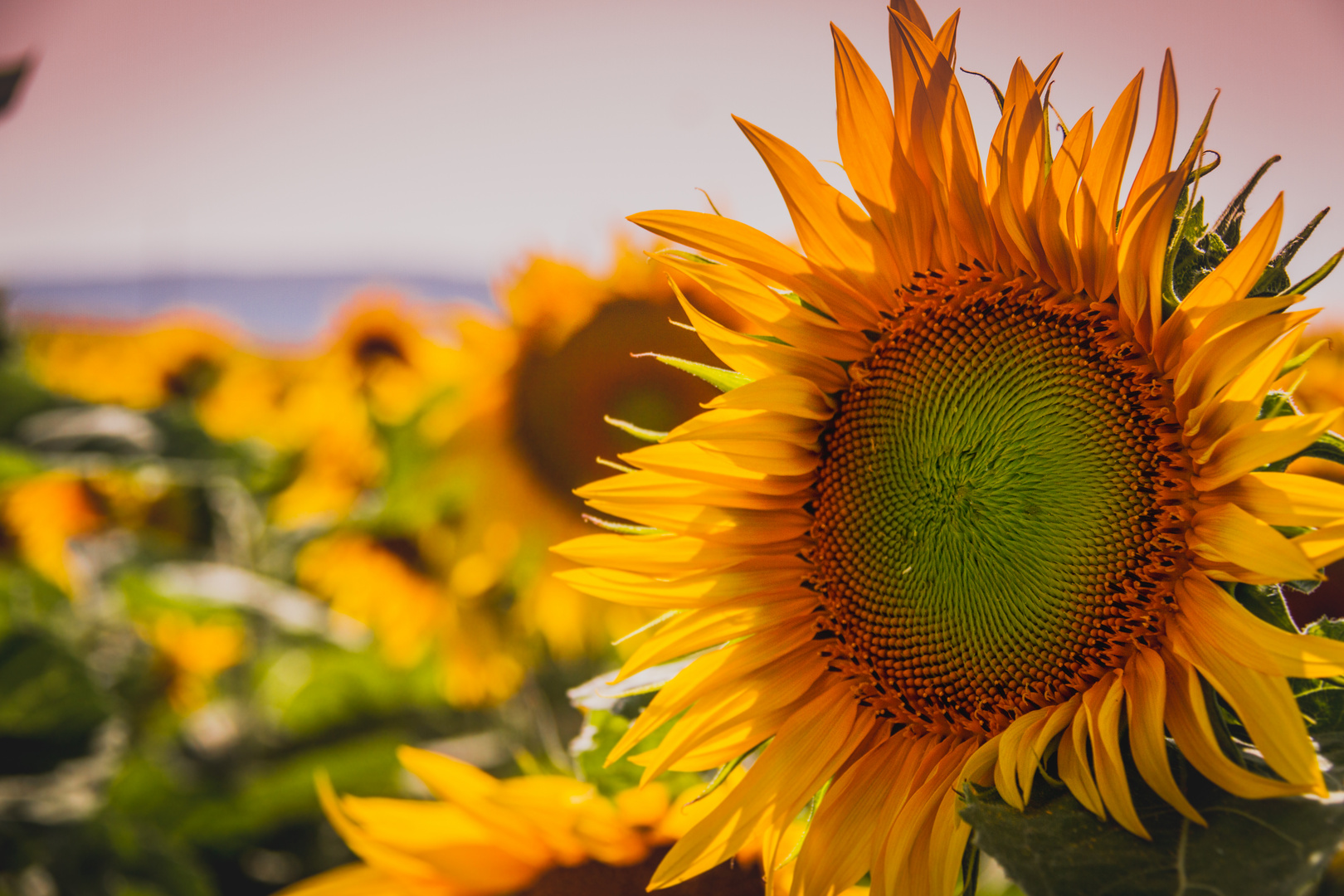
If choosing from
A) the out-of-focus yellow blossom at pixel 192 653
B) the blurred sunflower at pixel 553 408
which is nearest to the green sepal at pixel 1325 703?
the blurred sunflower at pixel 553 408

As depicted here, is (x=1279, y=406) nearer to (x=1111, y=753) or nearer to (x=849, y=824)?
(x=1111, y=753)

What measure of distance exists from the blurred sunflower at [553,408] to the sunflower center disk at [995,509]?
1.18 metres

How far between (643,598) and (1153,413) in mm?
539

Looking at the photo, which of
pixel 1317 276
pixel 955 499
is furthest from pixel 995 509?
pixel 1317 276

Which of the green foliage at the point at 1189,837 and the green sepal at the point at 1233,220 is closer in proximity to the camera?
the green foliage at the point at 1189,837

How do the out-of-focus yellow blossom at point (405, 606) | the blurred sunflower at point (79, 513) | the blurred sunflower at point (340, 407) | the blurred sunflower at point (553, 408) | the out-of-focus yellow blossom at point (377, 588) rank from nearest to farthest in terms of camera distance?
the blurred sunflower at point (553, 408)
the out-of-focus yellow blossom at point (405, 606)
the blurred sunflower at point (340, 407)
the out-of-focus yellow blossom at point (377, 588)
the blurred sunflower at point (79, 513)

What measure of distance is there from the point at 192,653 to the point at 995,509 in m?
5.03

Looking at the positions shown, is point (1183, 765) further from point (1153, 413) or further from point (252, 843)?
point (252, 843)

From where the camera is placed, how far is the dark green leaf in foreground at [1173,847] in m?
0.61

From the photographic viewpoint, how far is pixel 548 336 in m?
2.40

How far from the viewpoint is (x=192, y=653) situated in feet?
16.2

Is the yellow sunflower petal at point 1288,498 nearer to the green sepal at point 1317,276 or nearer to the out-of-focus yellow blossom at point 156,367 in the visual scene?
the green sepal at point 1317,276

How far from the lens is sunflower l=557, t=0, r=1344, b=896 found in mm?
732

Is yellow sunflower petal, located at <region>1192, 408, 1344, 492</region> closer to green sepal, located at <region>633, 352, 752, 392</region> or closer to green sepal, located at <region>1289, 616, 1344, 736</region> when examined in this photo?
green sepal, located at <region>1289, 616, 1344, 736</region>
